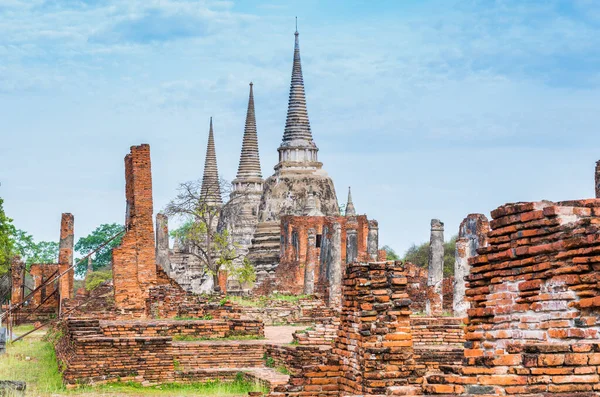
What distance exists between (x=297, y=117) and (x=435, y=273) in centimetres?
2820

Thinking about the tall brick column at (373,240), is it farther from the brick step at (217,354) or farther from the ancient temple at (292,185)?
the brick step at (217,354)

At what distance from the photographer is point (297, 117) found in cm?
5078

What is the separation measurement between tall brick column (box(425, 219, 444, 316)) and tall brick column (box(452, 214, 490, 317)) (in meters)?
1.83

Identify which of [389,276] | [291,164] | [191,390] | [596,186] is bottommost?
[191,390]

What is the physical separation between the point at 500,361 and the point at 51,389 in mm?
7759

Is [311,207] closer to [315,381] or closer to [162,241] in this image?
[162,241]

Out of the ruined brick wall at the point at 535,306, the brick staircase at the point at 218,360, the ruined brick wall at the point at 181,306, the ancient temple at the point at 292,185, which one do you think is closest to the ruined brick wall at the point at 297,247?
the ancient temple at the point at 292,185

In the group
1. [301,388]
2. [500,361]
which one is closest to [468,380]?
[500,361]

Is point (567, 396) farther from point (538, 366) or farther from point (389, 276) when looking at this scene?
point (389, 276)

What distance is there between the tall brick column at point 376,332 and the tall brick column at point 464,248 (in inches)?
442

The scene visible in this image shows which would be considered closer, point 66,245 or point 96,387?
point 96,387

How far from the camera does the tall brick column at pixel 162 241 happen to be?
32.5 m

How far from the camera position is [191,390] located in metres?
12.2

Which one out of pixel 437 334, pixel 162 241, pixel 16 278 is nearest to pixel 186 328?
pixel 437 334
